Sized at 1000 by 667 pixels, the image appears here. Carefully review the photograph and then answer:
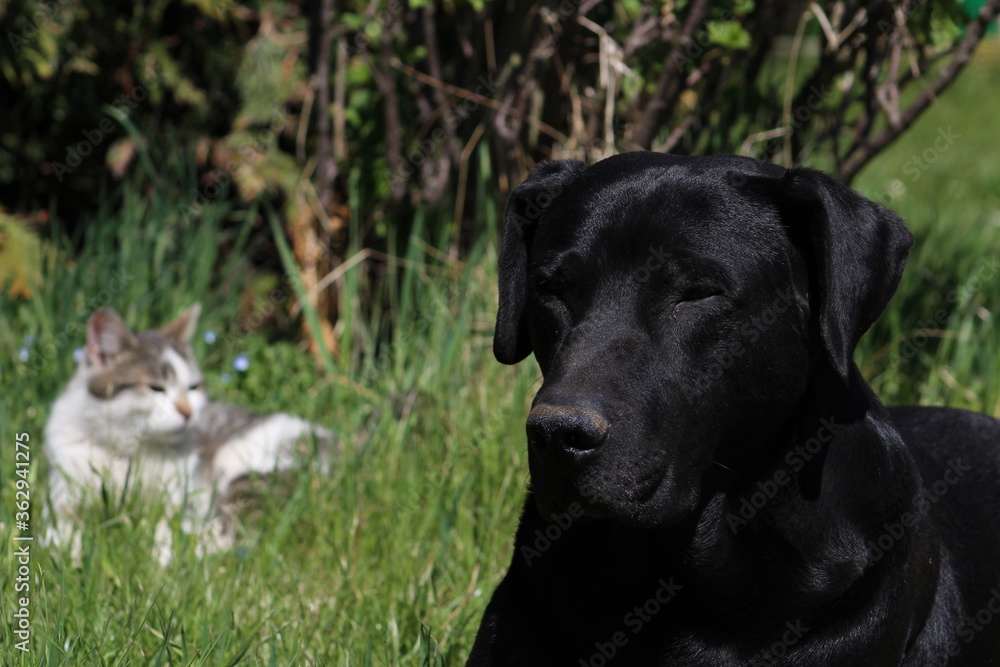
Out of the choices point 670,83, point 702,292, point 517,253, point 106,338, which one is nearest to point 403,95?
point 670,83

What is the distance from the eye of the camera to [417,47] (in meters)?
4.94

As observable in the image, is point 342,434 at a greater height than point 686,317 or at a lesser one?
lesser

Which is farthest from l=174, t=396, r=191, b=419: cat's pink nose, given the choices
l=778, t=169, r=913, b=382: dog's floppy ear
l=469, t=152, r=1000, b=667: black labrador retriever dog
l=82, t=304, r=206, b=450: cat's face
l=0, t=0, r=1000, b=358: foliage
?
l=778, t=169, r=913, b=382: dog's floppy ear

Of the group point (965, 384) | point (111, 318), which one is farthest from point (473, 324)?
point (965, 384)

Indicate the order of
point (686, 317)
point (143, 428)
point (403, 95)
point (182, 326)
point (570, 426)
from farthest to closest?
point (403, 95)
point (182, 326)
point (143, 428)
point (686, 317)
point (570, 426)

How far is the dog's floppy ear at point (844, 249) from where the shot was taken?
2107 millimetres

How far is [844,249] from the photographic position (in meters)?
2.12

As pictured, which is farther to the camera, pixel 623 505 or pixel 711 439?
pixel 711 439

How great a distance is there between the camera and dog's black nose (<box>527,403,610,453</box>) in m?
1.95

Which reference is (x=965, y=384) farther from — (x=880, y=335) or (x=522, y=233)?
(x=522, y=233)

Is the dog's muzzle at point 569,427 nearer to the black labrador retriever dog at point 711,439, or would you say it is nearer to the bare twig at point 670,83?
the black labrador retriever dog at point 711,439

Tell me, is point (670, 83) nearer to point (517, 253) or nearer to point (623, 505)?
point (517, 253)

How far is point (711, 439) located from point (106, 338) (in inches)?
105

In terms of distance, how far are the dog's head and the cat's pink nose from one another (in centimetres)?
214
